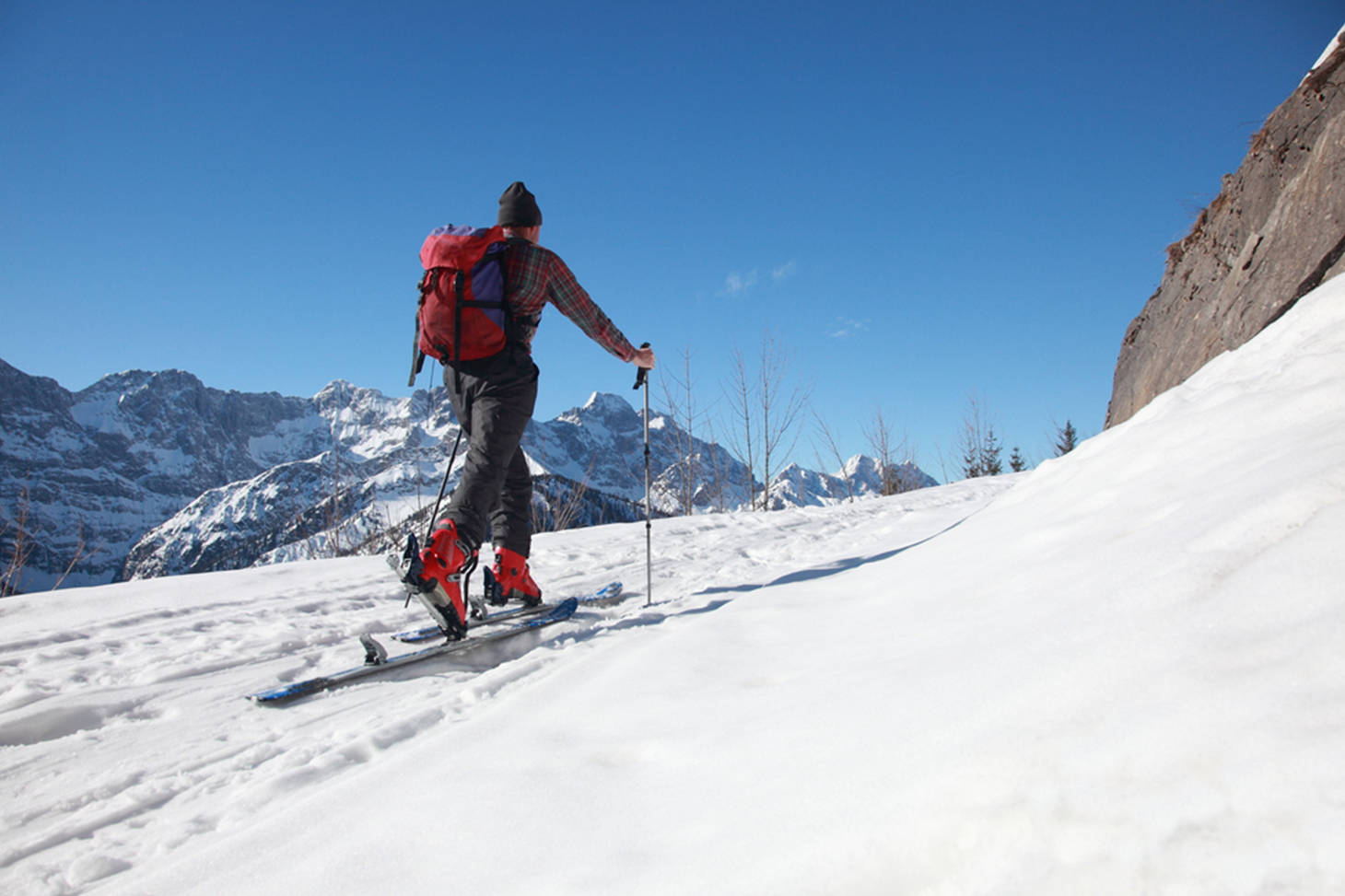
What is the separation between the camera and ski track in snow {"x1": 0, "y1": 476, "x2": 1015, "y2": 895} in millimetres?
1142

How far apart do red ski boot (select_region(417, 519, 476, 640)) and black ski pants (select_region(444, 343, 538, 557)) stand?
55 mm

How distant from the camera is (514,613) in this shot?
2.61 metres

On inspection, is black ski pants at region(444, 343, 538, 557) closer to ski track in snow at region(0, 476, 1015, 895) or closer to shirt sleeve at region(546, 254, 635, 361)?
shirt sleeve at region(546, 254, 635, 361)

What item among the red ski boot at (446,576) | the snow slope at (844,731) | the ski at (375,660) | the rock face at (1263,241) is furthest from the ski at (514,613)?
the rock face at (1263,241)

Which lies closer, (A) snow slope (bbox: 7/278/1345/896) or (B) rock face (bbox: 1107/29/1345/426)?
(A) snow slope (bbox: 7/278/1345/896)

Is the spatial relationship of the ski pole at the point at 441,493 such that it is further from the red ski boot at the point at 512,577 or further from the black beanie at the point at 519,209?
the black beanie at the point at 519,209

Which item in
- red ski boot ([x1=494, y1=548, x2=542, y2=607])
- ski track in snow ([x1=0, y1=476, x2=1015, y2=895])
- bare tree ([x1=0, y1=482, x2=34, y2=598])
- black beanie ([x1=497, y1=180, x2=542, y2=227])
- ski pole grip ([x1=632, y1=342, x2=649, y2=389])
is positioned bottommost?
ski track in snow ([x1=0, y1=476, x2=1015, y2=895])

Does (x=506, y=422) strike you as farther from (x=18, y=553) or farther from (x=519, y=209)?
(x=18, y=553)

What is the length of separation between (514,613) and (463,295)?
1.35m

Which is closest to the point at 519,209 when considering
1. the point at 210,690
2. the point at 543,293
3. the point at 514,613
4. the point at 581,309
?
the point at 543,293

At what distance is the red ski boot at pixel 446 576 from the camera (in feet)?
6.78

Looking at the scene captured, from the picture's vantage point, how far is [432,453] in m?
185

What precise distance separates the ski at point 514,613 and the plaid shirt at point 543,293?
3.83 feet

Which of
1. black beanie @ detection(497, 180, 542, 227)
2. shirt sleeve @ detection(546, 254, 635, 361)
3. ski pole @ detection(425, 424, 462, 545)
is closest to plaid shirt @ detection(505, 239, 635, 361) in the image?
shirt sleeve @ detection(546, 254, 635, 361)
